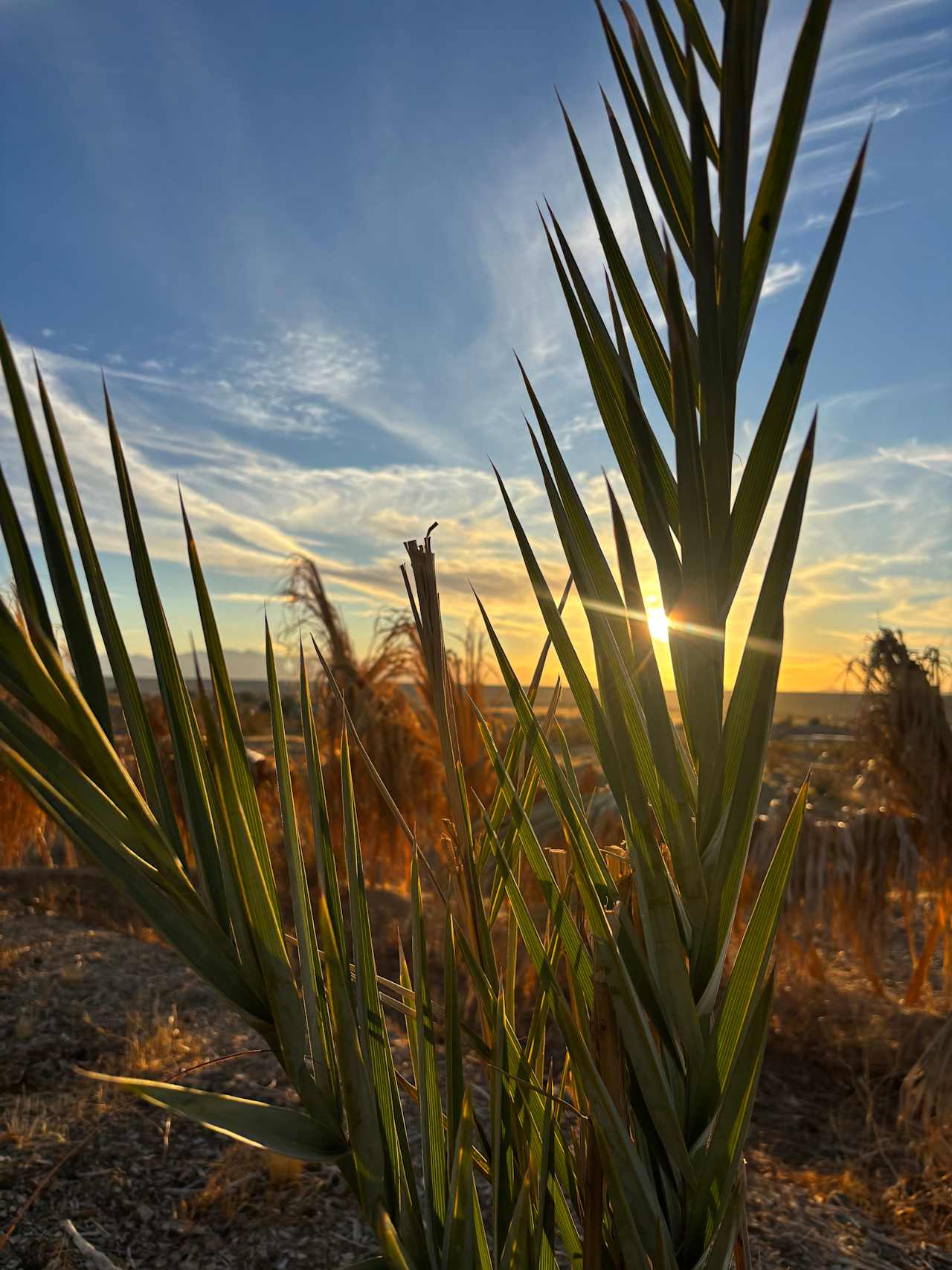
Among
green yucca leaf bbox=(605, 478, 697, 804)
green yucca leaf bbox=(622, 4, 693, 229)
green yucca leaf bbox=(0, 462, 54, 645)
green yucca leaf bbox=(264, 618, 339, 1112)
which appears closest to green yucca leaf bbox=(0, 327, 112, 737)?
green yucca leaf bbox=(0, 462, 54, 645)

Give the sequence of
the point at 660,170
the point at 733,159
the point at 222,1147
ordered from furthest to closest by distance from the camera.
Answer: the point at 222,1147
the point at 660,170
the point at 733,159

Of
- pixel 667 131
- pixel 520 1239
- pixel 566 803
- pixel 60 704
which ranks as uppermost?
pixel 667 131

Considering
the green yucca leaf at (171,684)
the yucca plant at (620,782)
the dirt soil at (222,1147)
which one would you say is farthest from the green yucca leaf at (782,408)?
the dirt soil at (222,1147)

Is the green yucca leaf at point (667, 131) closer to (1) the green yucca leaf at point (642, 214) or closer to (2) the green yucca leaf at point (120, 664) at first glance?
(1) the green yucca leaf at point (642, 214)

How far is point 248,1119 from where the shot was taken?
1.52 ft

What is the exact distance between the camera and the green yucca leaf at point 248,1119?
449 mm

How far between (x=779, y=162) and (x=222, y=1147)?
3.85 m

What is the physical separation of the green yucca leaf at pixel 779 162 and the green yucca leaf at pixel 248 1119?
549mm

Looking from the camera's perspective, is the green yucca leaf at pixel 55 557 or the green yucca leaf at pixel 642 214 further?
the green yucca leaf at pixel 642 214

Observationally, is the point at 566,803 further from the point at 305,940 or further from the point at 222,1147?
the point at 222,1147

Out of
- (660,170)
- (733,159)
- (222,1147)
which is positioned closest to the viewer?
(733,159)

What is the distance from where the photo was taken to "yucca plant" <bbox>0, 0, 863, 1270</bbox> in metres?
0.47

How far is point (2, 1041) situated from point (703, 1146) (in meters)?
4.74

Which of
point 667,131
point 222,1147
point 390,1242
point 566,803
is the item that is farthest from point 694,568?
point 222,1147
